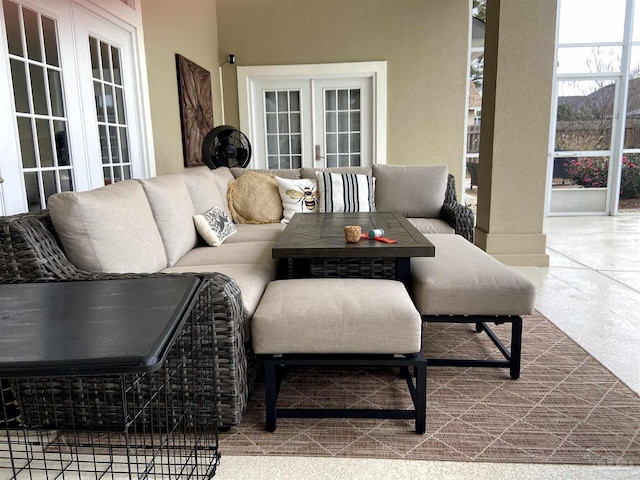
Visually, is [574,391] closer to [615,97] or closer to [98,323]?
[98,323]

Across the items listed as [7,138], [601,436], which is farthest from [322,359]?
[7,138]

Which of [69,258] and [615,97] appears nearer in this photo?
[69,258]

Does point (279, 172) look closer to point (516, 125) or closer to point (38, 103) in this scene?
point (38, 103)

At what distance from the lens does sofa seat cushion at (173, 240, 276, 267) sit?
2.55 metres

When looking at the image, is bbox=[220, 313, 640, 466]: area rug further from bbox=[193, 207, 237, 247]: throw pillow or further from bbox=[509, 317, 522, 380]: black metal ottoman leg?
bbox=[193, 207, 237, 247]: throw pillow

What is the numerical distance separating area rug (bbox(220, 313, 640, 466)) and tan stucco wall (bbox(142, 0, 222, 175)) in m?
2.85

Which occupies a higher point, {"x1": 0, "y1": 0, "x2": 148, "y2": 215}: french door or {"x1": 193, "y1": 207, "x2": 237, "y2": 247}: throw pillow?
{"x1": 0, "y1": 0, "x2": 148, "y2": 215}: french door

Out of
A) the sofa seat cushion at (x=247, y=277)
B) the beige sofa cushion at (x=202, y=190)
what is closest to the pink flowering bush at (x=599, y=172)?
the beige sofa cushion at (x=202, y=190)

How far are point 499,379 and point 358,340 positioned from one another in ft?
2.81

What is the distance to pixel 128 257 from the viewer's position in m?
2.04

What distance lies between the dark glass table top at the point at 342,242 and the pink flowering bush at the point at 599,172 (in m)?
5.07

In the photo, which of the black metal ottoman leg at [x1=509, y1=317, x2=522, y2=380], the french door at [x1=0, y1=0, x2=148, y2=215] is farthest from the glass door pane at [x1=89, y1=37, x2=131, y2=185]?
the black metal ottoman leg at [x1=509, y1=317, x2=522, y2=380]

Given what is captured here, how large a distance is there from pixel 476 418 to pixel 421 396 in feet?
0.99

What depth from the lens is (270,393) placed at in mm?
1791
